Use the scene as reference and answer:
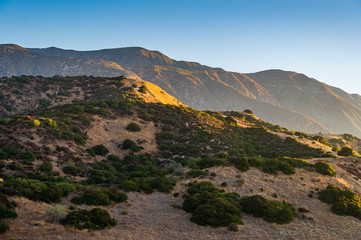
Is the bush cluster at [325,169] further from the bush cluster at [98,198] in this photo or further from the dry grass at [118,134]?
the dry grass at [118,134]

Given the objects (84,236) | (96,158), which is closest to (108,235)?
(84,236)

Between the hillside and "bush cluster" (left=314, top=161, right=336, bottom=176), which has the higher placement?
"bush cluster" (left=314, top=161, right=336, bottom=176)

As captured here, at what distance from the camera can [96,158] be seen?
34.1 meters

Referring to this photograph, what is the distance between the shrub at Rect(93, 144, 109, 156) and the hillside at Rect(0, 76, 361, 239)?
0.17 m

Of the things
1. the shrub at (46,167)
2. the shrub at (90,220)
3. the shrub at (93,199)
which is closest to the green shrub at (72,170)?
the shrub at (46,167)

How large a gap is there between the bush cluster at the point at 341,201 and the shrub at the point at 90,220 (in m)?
18.2

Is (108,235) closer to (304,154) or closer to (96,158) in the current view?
(96,158)

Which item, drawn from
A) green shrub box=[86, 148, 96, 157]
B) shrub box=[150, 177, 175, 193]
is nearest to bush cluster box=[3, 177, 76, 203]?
shrub box=[150, 177, 175, 193]

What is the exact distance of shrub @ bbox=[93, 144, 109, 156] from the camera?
35.7 meters

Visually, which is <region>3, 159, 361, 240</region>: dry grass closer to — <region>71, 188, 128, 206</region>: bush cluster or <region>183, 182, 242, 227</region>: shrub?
<region>183, 182, 242, 227</region>: shrub

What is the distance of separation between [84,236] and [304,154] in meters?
41.3

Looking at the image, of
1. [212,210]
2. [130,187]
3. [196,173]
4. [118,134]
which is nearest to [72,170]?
[130,187]

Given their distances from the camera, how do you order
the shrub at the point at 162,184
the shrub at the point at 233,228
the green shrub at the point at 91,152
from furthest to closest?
the green shrub at the point at 91,152 < the shrub at the point at 162,184 < the shrub at the point at 233,228

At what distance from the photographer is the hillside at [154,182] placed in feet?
47.0
